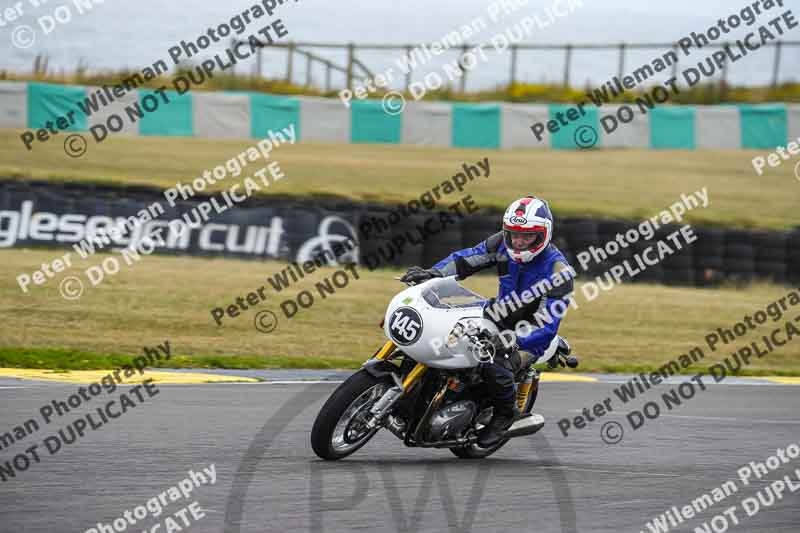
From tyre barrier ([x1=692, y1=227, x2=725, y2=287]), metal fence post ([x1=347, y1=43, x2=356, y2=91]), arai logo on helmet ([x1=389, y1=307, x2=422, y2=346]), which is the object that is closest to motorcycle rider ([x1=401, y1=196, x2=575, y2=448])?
arai logo on helmet ([x1=389, y1=307, x2=422, y2=346])

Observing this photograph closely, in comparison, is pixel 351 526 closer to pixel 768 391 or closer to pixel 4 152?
pixel 768 391

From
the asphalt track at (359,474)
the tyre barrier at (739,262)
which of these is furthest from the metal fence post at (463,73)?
the asphalt track at (359,474)

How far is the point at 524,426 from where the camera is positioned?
8406 millimetres

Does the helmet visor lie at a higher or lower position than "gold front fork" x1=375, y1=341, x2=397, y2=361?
higher

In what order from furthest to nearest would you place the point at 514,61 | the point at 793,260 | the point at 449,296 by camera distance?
the point at 514,61, the point at 793,260, the point at 449,296

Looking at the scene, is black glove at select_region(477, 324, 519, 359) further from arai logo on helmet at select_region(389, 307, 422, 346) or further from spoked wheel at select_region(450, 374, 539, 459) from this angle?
spoked wheel at select_region(450, 374, 539, 459)

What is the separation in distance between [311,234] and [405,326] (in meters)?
13.0

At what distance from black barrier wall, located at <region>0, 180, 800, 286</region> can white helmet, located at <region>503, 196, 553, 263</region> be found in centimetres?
1189

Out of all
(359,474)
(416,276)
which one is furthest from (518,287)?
(359,474)

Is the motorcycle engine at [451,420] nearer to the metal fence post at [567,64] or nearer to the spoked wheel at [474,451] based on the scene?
the spoked wheel at [474,451]

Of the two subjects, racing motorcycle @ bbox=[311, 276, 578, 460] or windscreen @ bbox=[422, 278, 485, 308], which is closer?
racing motorcycle @ bbox=[311, 276, 578, 460]

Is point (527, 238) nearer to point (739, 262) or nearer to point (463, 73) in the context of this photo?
point (739, 262)

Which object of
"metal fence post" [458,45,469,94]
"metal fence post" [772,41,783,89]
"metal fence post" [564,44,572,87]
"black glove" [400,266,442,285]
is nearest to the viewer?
"black glove" [400,266,442,285]

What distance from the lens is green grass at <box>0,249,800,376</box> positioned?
571 inches
